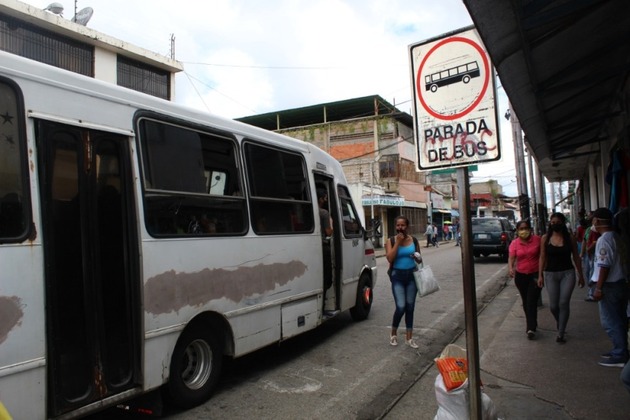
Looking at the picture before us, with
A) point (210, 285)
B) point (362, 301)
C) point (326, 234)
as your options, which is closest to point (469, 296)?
point (210, 285)

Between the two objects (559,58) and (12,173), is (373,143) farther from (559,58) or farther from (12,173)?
(12,173)

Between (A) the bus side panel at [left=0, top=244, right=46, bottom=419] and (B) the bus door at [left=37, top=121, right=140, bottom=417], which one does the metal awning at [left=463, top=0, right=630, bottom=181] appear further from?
(A) the bus side panel at [left=0, top=244, right=46, bottom=419]

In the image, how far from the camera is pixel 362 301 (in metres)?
7.79

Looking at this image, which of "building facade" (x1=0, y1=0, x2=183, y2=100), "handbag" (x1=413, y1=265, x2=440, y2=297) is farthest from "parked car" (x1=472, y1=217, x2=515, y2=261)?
"building facade" (x1=0, y1=0, x2=183, y2=100)

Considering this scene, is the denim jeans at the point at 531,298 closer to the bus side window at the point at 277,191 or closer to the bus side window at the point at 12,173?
the bus side window at the point at 277,191

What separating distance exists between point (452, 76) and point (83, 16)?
73.8ft

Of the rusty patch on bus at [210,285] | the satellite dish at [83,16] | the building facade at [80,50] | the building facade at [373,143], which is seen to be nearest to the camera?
the rusty patch on bus at [210,285]

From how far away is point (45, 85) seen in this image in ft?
10.6

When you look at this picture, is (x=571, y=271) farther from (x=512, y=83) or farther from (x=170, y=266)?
(x=170, y=266)

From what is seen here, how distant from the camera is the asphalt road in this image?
417 centimetres

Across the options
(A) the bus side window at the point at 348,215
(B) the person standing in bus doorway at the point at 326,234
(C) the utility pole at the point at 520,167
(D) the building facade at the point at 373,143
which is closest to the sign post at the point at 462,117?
(B) the person standing in bus doorway at the point at 326,234

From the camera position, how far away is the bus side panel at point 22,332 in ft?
9.35

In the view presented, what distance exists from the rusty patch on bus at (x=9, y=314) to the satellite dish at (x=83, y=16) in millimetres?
21301

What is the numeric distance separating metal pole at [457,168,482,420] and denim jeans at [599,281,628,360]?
3108 mm
